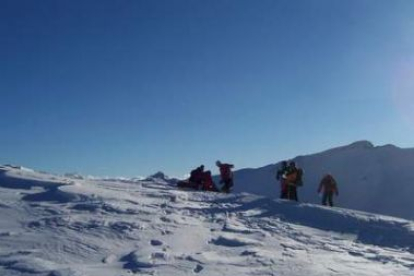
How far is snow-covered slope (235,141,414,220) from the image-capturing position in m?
41.9

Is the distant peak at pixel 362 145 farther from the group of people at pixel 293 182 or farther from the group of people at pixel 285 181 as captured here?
the group of people at pixel 293 182

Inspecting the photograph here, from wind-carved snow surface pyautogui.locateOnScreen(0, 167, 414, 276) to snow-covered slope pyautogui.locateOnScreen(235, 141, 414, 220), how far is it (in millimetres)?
26282

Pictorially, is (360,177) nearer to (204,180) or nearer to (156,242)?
(204,180)

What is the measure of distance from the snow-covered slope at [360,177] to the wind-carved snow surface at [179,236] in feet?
86.2

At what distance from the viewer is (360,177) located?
46438 millimetres

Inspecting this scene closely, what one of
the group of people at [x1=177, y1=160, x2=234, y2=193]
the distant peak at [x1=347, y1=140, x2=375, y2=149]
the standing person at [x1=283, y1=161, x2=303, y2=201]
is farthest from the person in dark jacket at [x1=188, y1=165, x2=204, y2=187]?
the distant peak at [x1=347, y1=140, x2=375, y2=149]

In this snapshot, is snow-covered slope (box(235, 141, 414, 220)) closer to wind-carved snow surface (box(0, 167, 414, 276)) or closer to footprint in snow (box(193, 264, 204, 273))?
wind-carved snow surface (box(0, 167, 414, 276))

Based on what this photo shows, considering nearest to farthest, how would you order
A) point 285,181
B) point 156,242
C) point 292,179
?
point 156,242
point 292,179
point 285,181

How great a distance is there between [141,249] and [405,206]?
34297 mm

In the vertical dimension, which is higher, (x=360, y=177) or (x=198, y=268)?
(x=360, y=177)

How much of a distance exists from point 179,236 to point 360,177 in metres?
37.7

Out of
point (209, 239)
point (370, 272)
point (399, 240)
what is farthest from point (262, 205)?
point (370, 272)

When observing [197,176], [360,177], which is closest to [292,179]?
[197,176]

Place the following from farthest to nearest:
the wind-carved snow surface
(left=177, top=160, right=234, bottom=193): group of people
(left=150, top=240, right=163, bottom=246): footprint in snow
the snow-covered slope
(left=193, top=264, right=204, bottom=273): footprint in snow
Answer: the snow-covered slope, (left=177, top=160, right=234, bottom=193): group of people, (left=150, top=240, right=163, bottom=246): footprint in snow, the wind-carved snow surface, (left=193, top=264, right=204, bottom=273): footprint in snow
